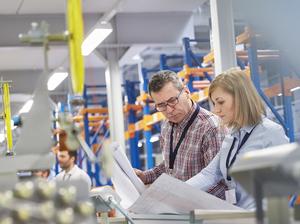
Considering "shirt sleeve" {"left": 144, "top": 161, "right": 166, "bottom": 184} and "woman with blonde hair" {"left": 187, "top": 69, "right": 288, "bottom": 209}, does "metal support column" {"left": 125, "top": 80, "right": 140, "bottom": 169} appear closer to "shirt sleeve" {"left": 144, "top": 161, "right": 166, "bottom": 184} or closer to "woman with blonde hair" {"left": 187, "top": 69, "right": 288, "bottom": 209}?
"shirt sleeve" {"left": 144, "top": 161, "right": 166, "bottom": 184}

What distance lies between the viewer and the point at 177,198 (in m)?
2.89

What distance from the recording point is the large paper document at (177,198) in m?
2.83

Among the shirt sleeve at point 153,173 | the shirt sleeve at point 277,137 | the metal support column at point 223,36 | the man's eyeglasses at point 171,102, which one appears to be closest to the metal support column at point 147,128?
the metal support column at point 223,36

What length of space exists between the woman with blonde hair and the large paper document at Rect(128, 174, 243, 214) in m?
0.40

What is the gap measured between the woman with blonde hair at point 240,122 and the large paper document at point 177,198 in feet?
1.31

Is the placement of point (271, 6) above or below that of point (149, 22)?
below

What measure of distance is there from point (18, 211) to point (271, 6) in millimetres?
4784

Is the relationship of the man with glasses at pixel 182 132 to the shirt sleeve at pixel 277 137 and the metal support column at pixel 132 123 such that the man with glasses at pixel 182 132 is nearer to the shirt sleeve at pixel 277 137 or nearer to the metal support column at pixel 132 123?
the shirt sleeve at pixel 277 137

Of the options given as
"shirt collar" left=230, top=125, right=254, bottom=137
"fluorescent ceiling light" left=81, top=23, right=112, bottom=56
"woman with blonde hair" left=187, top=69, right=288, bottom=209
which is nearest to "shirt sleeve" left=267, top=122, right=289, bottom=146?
"woman with blonde hair" left=187, top=69, right=288, bottom=209

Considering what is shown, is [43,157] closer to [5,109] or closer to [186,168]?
[5,109]

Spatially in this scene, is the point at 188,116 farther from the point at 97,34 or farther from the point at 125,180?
the point at 97,34

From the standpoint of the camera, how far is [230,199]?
3.30 m

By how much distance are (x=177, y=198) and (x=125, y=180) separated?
84 cm

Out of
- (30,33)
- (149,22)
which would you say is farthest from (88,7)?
(30,33)
